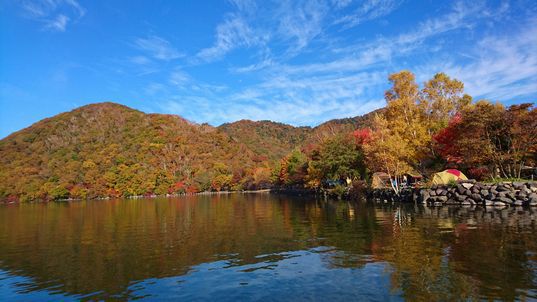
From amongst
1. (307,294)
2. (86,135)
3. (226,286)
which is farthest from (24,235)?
(86,135)

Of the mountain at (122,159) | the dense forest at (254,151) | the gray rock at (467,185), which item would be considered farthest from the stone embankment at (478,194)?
the mountain at (122,159)

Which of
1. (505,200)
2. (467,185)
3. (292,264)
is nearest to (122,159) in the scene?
(467,185)

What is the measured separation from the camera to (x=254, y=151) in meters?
184

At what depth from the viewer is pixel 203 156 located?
152 meters

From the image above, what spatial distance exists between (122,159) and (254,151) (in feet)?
232

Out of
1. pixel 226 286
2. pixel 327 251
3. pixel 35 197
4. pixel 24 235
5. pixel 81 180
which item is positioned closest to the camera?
pixel 226 286

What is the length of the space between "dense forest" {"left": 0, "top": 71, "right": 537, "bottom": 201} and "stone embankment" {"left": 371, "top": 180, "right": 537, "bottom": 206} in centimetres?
335

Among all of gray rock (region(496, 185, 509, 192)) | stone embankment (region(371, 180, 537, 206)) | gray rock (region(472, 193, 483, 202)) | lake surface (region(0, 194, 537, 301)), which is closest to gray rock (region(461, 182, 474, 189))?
stone embankment (region(371, 180, 537, 206))

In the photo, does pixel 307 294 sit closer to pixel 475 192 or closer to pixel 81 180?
pixel 475 192

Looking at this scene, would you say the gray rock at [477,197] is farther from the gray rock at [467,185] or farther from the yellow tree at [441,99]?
the yellow tree at [441,99]

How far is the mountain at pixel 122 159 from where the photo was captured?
388 feet

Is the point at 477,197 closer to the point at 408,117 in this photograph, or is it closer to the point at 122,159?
the point at 408,117

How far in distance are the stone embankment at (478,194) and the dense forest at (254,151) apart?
3.35m

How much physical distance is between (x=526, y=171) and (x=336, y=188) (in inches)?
1028
